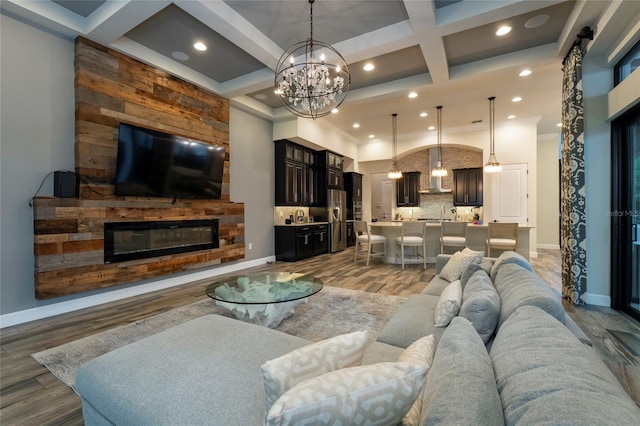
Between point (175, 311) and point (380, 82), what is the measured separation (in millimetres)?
5119

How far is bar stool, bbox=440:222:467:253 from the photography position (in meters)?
5.87

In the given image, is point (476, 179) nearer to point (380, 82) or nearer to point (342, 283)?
point (380, 82)

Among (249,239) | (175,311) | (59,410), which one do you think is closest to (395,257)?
(249,239)

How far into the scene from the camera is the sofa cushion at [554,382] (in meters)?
0.59

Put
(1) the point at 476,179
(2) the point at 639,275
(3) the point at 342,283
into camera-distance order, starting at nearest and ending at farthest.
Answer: (2) the point at 639,275 → (3) the point at 342,283 → (1) the point at 476,179

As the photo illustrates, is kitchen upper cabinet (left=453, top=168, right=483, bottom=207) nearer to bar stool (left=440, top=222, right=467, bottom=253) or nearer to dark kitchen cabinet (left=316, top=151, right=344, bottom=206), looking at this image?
bar stool (left=440, top=222, right=467, bottom=253)

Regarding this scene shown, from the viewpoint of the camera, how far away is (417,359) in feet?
3.23

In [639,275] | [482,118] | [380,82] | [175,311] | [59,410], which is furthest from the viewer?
[482,118]

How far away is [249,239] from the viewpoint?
6395 mm

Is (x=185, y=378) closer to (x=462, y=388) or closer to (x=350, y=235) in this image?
(x=462, y=388)

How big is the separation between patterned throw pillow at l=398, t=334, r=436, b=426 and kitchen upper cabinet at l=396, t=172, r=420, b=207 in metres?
8.73

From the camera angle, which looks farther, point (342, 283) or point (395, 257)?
point (395, 257)

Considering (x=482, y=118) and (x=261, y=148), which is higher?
(x=482, y=118)

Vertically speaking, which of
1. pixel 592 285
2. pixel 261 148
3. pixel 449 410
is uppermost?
pixel 261 148
